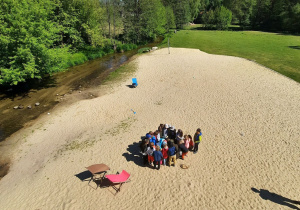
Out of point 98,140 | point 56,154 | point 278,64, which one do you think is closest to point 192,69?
point 278,64

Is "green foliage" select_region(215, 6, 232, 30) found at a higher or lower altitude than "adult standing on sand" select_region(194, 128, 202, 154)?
higher

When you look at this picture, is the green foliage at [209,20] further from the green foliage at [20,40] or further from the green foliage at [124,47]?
the green foliage at [20,40]

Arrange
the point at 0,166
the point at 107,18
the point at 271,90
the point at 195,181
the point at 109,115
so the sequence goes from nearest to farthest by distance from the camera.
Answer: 1. the point at 195,181
2. the point at 0,166
3. the point at 109,115
4. the point at 271,90
5. the point at 107,18

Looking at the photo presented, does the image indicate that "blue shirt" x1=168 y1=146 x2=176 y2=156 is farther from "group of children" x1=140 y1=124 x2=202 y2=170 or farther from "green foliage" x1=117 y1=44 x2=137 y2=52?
"green foliage" x1=117 y1=44 x2=137 y2=52

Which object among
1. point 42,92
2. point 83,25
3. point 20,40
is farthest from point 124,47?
point 20,40

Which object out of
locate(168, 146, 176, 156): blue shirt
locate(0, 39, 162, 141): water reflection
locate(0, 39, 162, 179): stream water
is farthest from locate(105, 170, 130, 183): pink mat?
locate(0, 39, 162, 141): water reflection

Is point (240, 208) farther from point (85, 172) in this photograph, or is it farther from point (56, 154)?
point (56, 154)
